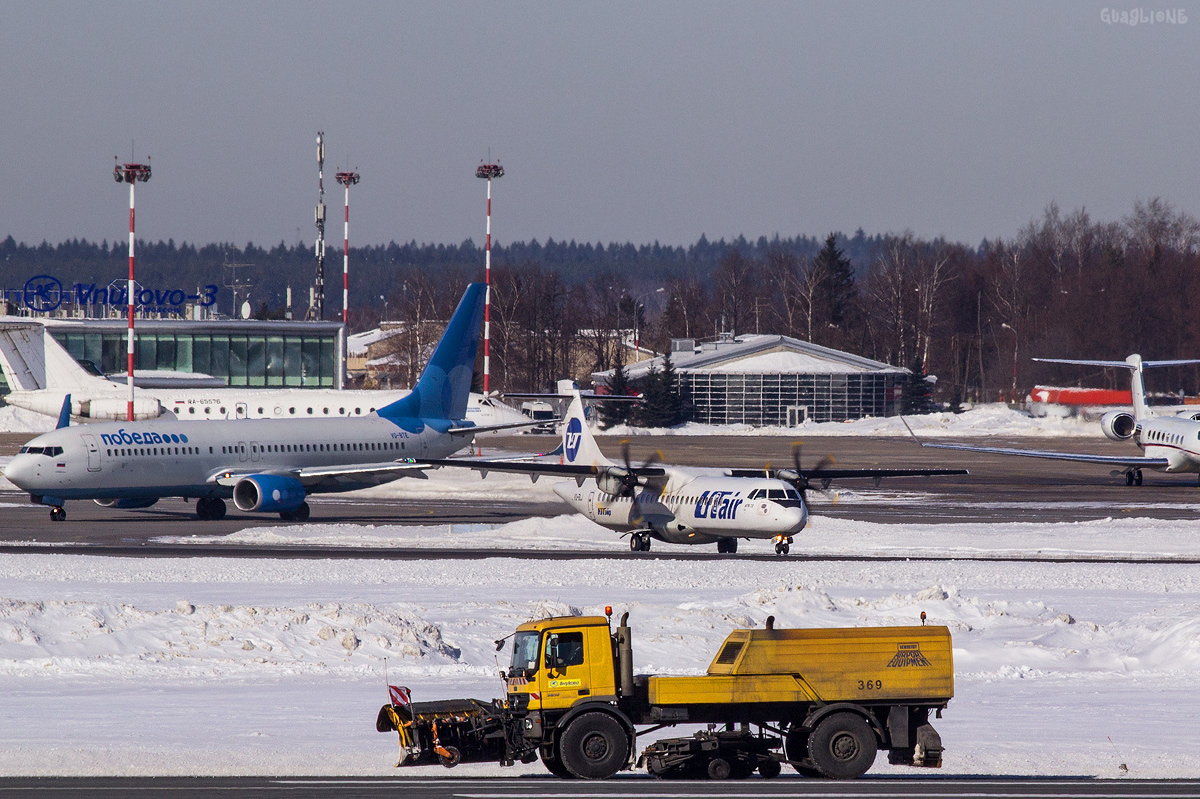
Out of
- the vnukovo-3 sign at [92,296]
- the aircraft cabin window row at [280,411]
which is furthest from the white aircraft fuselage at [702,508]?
the vnukovo-3 sign at [92,296]

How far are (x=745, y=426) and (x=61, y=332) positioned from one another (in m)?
52.9

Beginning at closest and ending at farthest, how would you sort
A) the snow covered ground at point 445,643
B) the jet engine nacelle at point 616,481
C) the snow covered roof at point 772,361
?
1. the snow covered ground at point 445,643
2. the jet engine nacelle at point 616,481
3. the snow covered roof at point 772,361

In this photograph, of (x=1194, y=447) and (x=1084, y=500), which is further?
(x=1194, y=447)

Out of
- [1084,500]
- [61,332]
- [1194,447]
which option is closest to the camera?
[1084,500]

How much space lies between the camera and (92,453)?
46.2 m

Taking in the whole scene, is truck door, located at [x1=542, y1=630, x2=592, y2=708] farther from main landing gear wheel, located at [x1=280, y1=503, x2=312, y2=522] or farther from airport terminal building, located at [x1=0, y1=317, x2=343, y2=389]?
airport terminal building, located at [x1=0, y1=317, x2=343, y2=389]

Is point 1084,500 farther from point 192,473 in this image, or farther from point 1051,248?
point 1051,248

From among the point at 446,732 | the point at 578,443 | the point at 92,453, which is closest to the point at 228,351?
the point at 92,453

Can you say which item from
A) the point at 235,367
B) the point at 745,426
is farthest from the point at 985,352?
the point at 235,367

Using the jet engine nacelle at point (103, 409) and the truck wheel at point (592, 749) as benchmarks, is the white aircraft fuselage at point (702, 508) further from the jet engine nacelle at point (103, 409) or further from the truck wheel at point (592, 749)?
the jet engine nacelle at point (103, 409)

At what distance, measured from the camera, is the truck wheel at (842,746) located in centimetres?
1522

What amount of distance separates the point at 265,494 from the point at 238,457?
2.74 m

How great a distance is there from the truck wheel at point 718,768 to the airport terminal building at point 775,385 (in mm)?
100982

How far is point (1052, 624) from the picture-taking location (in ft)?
86.6
